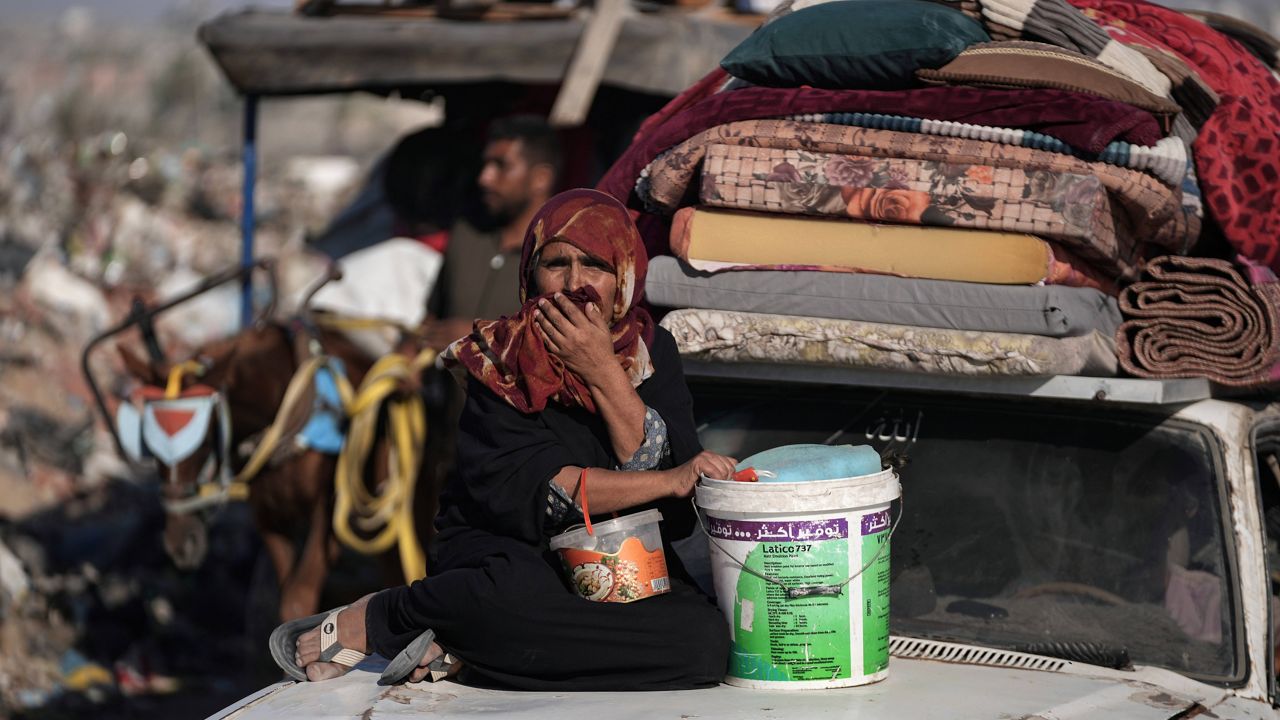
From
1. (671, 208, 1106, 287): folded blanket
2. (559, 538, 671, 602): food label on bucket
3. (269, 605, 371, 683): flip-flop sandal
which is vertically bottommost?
(269, 605, 371, 683): flip-flop sandal

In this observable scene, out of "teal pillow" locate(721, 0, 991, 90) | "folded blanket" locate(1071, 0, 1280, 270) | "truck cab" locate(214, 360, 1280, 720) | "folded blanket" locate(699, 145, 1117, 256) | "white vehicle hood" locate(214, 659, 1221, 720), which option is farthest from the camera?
"folded blanket" locate(1071, 0, 1280, 270)

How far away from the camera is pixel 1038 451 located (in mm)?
3615

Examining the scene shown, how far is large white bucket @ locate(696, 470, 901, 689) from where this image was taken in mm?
3068

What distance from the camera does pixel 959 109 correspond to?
3826 mm

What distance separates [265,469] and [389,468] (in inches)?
21.7

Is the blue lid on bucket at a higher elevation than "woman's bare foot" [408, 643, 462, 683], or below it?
higher

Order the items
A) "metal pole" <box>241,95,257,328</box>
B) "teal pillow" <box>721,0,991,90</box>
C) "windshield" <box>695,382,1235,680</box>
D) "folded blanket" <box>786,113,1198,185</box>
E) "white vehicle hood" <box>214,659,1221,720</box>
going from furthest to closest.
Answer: "metal pole" <box>241,95,257,328</box> → "teal pillow" <box>721,0,991,90</box> → "folded blanket" <box>786,113,1198,185</box> → "windshield" <box>695,382,1235,680</box> → "white vehicle hood" <box>214,659,1221,720</box>

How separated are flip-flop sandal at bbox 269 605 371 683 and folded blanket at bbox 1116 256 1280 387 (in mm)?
1904

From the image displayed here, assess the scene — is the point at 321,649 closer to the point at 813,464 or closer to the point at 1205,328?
the point at 813,464

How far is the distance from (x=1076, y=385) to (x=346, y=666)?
69.0 inches

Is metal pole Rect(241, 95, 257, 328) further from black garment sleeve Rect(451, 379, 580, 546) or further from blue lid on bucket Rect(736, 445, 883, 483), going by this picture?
blue lid on bucket Rect(736, 445, 883, 483)

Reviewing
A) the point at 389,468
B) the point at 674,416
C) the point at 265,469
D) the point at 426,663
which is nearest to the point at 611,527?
the point at 674,416

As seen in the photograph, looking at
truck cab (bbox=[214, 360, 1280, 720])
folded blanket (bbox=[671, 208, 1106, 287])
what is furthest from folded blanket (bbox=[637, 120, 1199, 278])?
truck cab (bbox=[214, 360, 1280, 720])

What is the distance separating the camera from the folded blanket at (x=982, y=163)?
12.0 feet
